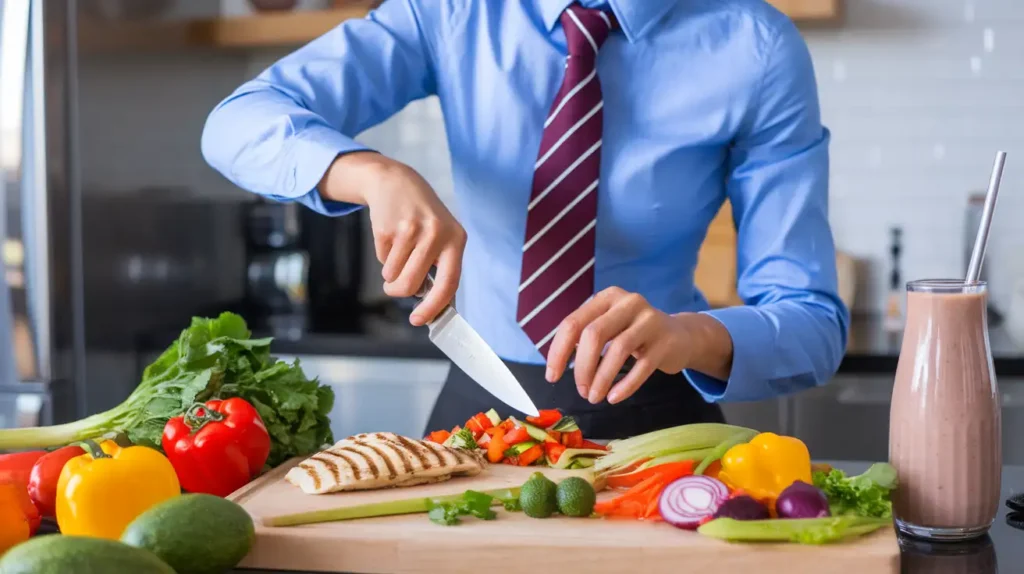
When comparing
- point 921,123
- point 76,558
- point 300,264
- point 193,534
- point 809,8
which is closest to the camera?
point 76,558

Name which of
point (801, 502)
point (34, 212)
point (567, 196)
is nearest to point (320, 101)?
point (567, 196)

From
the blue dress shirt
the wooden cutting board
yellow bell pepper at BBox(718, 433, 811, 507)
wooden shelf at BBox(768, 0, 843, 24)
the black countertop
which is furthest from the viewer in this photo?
wooden shelf at BBox(768, 0, 843, 24)

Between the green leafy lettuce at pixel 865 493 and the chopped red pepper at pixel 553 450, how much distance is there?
34 cm

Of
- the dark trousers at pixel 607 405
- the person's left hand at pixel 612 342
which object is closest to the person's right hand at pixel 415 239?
the person's left hand at pixel 612 342

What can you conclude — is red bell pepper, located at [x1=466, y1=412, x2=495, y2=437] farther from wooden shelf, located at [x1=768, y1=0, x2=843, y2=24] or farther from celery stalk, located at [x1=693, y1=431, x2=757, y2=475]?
wooden shelf, located at [x1=768, y1=0, x2=843, y2=24]

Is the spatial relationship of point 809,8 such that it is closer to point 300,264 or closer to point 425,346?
point 425,346

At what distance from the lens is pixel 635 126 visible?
65.5 inches

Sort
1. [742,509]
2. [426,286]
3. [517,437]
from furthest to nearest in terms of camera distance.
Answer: [517,437], [426,286], [742,509]

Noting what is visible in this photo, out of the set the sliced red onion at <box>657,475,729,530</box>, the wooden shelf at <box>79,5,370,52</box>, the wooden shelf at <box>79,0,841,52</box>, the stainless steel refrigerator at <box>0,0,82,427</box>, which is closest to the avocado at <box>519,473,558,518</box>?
the sliced red onion at <box>657,475,729,530</box>

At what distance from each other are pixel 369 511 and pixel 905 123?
2386mm

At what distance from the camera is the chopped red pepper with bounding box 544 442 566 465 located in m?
1.36

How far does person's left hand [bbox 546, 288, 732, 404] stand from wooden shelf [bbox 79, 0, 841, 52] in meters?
1.81

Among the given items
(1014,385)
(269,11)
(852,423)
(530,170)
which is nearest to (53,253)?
(269,11)

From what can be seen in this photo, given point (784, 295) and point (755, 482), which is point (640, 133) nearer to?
point (784, 295)
